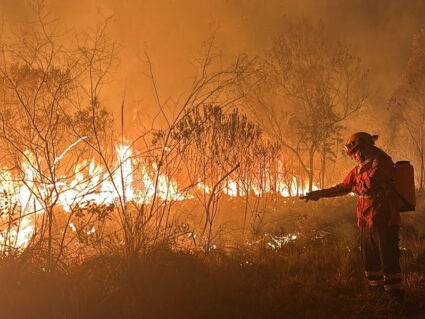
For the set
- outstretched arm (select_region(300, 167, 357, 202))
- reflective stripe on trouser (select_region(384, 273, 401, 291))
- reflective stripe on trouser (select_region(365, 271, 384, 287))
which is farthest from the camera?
outstretched arm (select_region(300, 167, 357, 202))

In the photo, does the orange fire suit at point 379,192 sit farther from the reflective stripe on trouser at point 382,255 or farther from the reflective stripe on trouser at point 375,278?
the reflective stripe on trouser at point 375,278

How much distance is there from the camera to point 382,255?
5.34 meters

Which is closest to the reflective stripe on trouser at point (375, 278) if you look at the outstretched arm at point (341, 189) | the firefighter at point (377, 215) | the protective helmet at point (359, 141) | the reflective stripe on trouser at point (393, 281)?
the firefighter at point (377, 215)

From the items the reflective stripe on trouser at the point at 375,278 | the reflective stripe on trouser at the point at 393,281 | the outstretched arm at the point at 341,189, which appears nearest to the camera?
the reflective stripe on trouser at the point at 393,281

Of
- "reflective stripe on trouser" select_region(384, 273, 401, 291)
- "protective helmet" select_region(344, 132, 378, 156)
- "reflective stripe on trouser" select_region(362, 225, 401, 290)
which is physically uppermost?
"protective helmet" select_region(344, 132, 378, 156)

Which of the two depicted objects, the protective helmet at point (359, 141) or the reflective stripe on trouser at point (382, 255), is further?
the protective helmet at point (359, 141)

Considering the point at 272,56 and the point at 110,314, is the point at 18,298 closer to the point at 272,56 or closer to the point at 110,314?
the point at 110,314

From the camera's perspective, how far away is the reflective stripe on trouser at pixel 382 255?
5.25m

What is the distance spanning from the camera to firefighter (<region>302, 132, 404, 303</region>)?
5.27m

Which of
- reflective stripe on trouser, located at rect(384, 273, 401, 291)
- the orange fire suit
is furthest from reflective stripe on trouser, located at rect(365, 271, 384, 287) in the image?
the orange fire suit

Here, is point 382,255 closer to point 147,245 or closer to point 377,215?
point 377,215

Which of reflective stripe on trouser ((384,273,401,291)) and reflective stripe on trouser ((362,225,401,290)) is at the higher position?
reflective stripe on trouser ((362,225,401,290))

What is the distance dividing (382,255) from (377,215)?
1.61ft

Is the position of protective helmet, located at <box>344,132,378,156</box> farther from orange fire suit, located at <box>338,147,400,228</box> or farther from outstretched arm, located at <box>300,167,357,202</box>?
outstretched arm, located at <box>300,167,357,202</box>
